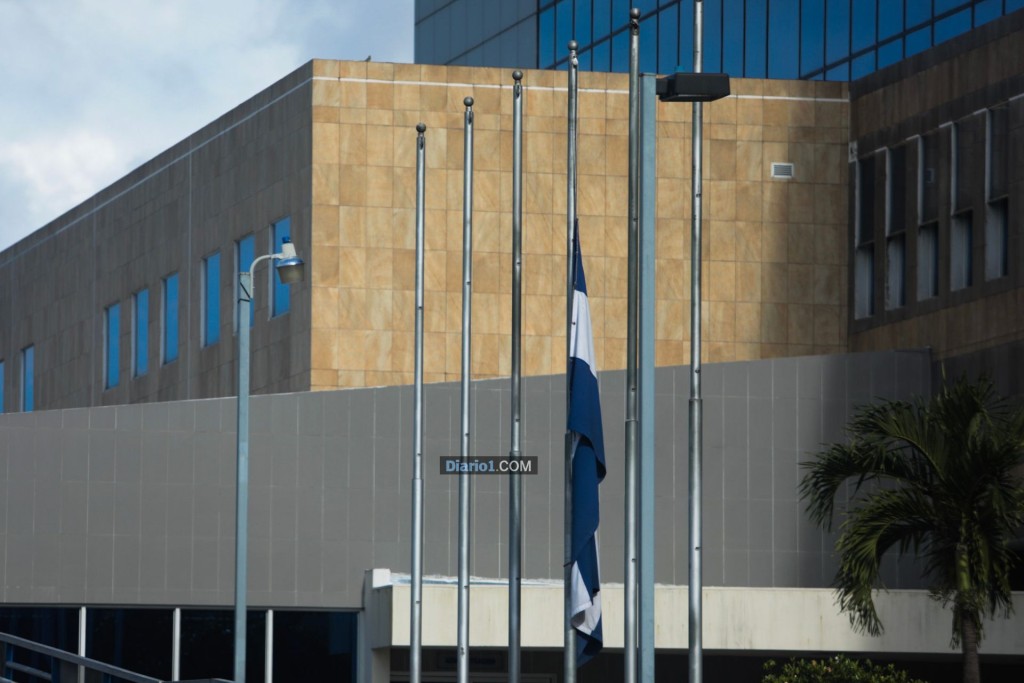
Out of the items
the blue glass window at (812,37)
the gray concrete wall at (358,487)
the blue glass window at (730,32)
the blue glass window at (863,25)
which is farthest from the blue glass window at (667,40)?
the gray concrete wall at (358,487)

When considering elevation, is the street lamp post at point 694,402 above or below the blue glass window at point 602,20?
below

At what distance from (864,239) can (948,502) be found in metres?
14.5

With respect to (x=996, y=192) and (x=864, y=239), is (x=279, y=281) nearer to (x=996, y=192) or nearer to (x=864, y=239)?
(x=864, y=239)

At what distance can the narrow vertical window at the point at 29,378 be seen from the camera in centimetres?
5825

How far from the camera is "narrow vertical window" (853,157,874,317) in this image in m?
43.9

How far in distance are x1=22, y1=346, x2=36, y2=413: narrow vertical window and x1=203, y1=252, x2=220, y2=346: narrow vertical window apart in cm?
1191

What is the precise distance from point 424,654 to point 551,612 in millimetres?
3509

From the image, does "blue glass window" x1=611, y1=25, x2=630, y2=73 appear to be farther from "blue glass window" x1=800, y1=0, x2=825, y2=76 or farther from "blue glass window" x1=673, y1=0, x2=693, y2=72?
"blue glass window" x1=800, y1=0, x2=825, y2=76

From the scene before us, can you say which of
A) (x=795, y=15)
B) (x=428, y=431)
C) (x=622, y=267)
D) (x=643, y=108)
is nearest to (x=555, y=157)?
(x=622, y=267)

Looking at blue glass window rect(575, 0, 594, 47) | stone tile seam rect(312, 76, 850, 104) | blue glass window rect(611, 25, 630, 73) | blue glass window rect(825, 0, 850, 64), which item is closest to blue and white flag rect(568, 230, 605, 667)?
stone tile seam rect(312, 76, 850, 104)

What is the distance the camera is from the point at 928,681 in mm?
39625

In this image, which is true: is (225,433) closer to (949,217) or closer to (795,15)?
(949,217)

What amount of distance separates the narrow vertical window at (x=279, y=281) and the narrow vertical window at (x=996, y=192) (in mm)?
13635

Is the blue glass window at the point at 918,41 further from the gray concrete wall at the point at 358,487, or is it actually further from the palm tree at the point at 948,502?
the palm tree at the point at 948,502
